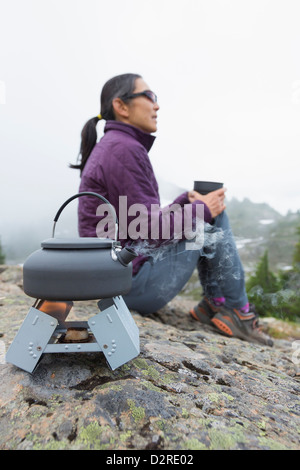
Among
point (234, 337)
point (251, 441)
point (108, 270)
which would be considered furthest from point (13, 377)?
point (234, 337)

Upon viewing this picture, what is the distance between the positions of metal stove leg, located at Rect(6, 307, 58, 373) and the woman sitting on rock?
53.4 inches

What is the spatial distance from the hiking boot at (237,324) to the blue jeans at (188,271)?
0.30 feet

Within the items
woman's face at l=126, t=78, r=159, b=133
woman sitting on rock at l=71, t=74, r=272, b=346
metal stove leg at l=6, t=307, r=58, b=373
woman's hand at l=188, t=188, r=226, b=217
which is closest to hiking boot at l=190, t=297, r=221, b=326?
woman sitting on rock at l=71, t=74, r=272, b=346

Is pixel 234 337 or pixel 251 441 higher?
pixel 251 441

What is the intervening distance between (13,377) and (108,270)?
0.77 meters

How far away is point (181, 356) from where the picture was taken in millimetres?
2344

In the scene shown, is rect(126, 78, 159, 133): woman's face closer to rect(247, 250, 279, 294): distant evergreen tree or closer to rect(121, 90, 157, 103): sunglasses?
rect(121, 90, 157, 103): sunglasses

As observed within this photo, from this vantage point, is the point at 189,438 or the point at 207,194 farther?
the point at 207,194

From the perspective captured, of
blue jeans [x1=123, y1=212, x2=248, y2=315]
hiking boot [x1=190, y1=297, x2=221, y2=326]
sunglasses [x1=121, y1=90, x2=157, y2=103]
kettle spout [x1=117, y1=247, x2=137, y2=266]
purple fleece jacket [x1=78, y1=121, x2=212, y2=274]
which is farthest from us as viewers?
hiking boot [x1=190, y1=297, x2=221, y2=326]

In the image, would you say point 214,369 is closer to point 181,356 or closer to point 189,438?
point 181,356

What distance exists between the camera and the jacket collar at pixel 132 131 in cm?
324

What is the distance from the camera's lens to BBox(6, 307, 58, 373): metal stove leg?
177cm

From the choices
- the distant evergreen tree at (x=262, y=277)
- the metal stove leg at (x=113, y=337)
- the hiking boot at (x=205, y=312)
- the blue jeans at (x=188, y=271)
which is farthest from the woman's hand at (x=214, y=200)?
the distant evergreen tree at (x=262, y=277)

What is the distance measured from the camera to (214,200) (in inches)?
121
